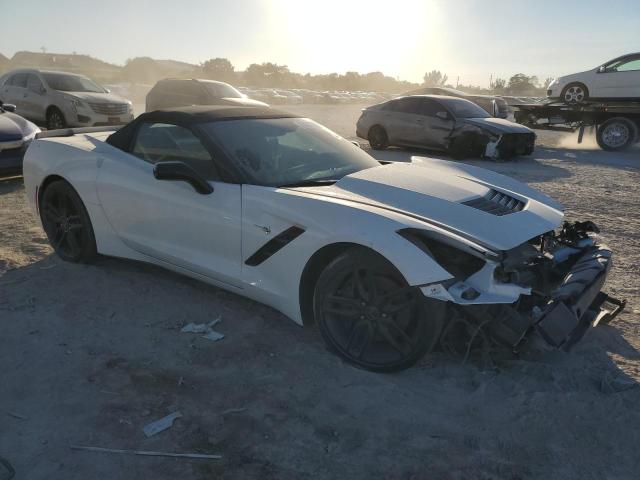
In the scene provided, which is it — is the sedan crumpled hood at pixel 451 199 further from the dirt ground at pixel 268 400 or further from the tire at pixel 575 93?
the tire at pixel 575 93

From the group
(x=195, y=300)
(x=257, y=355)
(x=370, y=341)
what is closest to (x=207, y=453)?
(x=257, y=355)

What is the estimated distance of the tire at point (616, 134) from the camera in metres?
14.5

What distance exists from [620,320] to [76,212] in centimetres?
434

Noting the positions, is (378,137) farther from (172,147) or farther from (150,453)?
(150,453)

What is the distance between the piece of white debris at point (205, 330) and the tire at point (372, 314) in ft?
2.35

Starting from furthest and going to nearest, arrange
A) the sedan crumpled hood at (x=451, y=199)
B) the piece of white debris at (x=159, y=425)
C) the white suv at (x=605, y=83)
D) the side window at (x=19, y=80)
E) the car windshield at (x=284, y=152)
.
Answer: the white suv at (x=605, y=83) → the side window at (x=19, y=80) → the car windshield at (x=284, y=152) → the sedan crumpled hood at (x=451, y=199) → the piece of white debris at (x=159, y=425)

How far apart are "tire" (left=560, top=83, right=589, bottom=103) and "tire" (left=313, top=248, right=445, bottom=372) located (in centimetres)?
1548

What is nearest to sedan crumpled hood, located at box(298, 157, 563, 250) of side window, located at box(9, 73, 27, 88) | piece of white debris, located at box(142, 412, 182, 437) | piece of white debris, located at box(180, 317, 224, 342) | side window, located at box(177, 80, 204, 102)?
piece of white debris, located at box(180, 317, 224, 342)

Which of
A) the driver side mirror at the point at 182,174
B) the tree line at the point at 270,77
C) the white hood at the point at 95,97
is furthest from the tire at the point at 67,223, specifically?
the tree line at the point at 270,77

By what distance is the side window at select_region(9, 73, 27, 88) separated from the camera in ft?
43.1

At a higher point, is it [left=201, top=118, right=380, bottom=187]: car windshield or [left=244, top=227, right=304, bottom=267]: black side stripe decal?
[left=201, top=118, right=380, bottom=187]: car windshield

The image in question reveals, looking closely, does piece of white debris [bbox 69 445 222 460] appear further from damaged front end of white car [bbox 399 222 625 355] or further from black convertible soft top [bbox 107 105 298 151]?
black convertible soft top [bbox 107 105 298 151]

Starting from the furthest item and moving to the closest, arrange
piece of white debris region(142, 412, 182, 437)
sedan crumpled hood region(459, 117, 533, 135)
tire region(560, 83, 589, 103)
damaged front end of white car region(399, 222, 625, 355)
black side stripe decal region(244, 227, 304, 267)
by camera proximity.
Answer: tire region(560, 83, 589, 103)
sedan crumpled hood region(459, 117, 533, 135)
black side stripe decal region(244, 227, 304, 267)
damaged front end of white car region(399, 222, 625, 355)
piece of white debris region(142, 412, 182, 437)

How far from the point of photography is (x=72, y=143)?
4457 millimetres
